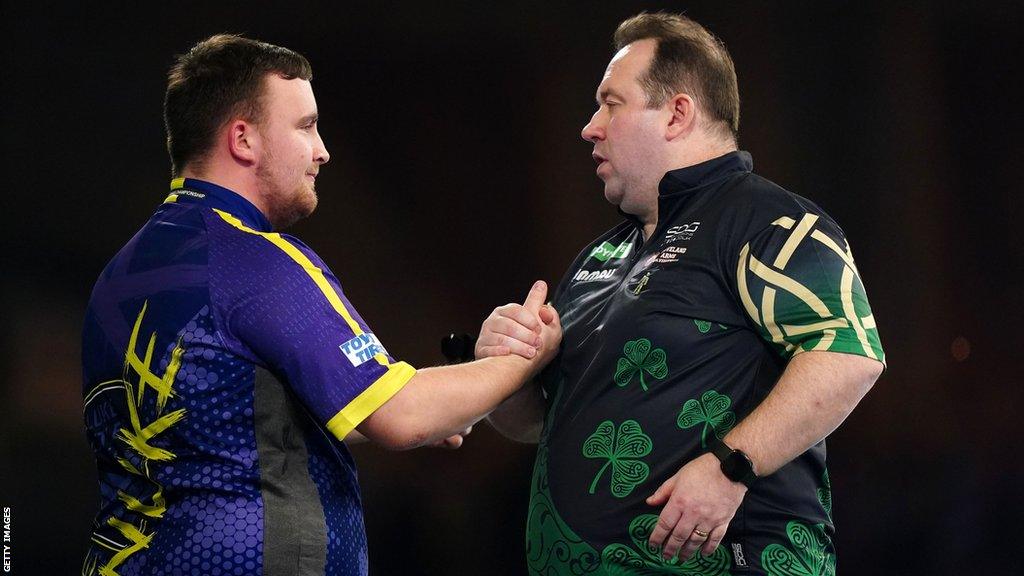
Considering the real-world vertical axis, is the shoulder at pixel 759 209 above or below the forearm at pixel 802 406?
above

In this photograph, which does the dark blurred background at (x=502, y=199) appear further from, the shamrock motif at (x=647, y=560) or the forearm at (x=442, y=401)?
the shamrock motif at (x=647, y=560)

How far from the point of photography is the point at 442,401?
1.84 metres

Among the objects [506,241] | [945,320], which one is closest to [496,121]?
[506,241]

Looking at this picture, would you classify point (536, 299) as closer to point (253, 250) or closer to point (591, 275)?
point (591, 275)

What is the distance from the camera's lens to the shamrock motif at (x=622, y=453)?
1.83 m

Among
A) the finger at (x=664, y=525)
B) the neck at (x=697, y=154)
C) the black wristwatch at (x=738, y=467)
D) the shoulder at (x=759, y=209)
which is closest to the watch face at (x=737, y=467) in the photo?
the black wristwatch at (x=738, y=467)

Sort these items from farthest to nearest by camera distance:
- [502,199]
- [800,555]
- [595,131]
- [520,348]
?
1. [502,199]
2. [595,131]
3. [520,348]
4. [800,555]

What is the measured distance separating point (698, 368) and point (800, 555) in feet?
1.17

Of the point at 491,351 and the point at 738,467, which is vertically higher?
the point at 491,351

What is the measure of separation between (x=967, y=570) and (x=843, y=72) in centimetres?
169

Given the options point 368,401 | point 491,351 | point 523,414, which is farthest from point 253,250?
point 523,414

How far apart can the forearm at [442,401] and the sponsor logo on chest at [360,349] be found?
0.27 feet

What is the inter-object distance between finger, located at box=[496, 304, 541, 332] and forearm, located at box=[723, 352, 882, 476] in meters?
0.49

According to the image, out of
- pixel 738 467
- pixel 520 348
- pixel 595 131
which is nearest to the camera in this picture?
pixel 738 467
